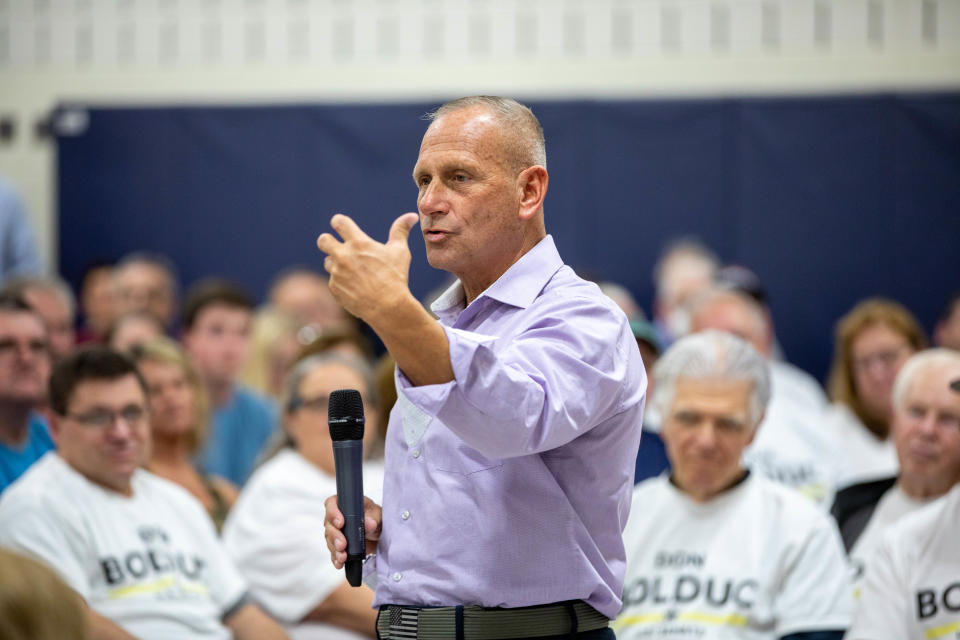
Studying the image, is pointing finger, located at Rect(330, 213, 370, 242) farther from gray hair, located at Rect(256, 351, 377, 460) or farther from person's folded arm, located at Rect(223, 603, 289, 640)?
gray hair, located at Rect(256, 351, 377, 460)

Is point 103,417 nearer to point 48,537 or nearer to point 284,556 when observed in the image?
point 48,537

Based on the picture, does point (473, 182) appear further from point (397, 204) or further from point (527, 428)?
point (397, 204)

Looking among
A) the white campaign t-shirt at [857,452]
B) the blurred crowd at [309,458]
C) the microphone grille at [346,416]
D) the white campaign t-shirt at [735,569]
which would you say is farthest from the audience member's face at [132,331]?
the microphone grille at [346,416]

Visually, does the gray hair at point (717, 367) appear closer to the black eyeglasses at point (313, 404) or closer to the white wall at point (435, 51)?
the black eyeglasses at point (313, 404)

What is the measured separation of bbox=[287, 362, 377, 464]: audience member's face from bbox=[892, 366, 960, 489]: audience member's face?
1702 mm

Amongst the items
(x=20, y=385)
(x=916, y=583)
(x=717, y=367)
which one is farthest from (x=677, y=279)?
(x=20, y=385)

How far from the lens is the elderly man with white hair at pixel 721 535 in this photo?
3.26 metres

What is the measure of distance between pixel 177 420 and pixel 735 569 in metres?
2.09

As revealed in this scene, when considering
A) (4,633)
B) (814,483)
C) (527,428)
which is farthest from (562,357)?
(814,483)

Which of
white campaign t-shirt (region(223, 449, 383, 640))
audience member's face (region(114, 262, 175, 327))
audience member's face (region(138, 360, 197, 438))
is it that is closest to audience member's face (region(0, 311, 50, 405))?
audience member's face (region(138, 360, 197, 438))

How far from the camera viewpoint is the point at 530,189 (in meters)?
2.17

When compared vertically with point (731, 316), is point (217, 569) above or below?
below

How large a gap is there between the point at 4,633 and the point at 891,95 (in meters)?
6.55

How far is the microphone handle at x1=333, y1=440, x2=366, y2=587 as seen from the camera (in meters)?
2.16
